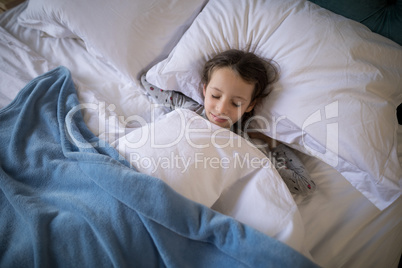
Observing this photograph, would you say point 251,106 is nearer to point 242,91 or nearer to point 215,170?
point 242,91

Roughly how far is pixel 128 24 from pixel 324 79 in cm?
83

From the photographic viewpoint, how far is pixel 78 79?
1027mm

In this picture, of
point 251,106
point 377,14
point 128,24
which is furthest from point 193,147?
point 377,14

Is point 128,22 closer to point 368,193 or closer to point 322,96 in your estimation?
point 322,96

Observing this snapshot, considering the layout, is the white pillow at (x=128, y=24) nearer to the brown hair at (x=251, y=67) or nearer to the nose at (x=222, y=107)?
the brown hair at (x=251, y=67)

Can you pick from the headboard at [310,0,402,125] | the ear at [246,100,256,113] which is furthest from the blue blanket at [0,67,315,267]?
the headboard at [310,0,402,125]

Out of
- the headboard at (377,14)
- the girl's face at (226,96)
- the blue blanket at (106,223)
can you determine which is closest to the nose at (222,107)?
the girl's face at (226,96)

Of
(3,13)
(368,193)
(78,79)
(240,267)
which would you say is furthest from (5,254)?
(3,13)

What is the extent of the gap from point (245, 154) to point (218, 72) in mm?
343

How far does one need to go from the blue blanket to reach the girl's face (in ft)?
1.30

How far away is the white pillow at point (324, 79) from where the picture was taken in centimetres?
67

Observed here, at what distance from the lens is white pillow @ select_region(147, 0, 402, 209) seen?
26.5 inches

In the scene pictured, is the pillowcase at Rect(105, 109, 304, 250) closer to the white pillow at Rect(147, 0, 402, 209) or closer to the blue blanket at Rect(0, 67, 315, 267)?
the blue blanket at Rect(0, 67, 315, 267)

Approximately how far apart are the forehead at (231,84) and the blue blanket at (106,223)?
0.44 metres
